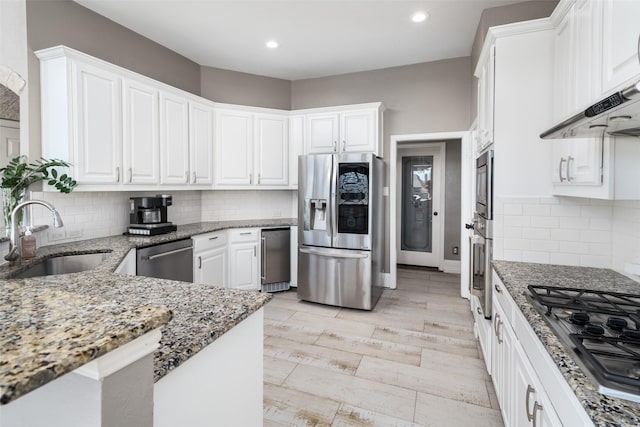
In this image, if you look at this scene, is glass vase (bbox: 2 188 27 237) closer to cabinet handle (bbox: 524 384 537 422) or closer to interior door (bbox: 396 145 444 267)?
cabinet handle (bbox: 524 384 537 422)

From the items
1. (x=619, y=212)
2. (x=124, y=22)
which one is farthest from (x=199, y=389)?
(x=124, y=22)

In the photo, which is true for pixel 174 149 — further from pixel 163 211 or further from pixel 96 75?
pixel 96 75

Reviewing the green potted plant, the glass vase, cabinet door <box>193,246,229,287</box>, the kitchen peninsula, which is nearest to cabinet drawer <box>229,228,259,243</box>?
cabinet door <box>193,246,229,287</box>

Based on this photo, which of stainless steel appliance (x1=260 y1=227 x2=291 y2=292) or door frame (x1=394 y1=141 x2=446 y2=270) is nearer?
stainless steel appliance (x1=260 y1=227 x2=291 y2=292)

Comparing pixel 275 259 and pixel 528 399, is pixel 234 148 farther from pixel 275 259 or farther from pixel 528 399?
pixel 528 399

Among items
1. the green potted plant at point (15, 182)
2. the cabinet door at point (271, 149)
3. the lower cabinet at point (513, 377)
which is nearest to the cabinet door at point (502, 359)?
the lower cabinet at point (513, 377)

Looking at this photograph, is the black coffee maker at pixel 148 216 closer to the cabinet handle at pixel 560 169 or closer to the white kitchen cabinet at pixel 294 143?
the white kitchen cabinet at pixel 294 143

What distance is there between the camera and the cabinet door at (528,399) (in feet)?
3.34

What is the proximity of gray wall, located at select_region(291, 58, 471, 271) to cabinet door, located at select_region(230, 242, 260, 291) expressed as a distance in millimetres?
1752

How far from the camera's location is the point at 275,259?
4.18 meters

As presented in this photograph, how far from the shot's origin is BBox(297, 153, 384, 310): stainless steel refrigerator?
11.6 ft

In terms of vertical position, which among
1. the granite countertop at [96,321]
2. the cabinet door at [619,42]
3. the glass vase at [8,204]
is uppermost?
the cabinet door at [619,42]

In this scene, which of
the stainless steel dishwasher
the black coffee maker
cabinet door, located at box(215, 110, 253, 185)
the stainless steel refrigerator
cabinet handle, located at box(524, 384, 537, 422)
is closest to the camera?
cabinet handle, located at box(524, 384, 537, 422)

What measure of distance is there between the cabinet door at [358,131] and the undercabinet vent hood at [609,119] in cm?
248
